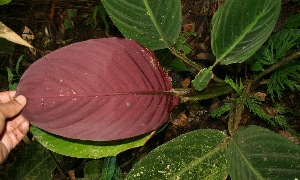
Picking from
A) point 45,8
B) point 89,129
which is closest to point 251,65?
point 89,129

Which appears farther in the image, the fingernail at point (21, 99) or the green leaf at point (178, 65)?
the green leaf at point (178, 65)

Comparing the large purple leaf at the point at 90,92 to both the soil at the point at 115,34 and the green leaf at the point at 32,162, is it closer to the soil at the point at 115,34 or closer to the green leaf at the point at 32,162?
the soil at the point at 115,34

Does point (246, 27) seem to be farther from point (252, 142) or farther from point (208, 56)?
point (208, 56)

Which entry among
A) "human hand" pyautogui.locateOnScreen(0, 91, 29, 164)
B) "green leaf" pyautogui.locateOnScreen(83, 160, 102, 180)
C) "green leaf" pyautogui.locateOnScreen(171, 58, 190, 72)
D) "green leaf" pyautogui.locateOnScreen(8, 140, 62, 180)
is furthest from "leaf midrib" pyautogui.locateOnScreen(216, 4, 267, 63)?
"green leaf" pyautogui.locateOnScreen(8, 140, 62, 180)

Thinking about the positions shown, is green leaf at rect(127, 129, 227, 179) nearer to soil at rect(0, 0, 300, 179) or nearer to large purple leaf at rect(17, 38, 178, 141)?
large purple leaf at rect(17, 38, 178, 141)

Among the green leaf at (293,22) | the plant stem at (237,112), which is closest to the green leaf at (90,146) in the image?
the plant stem at (237,112)

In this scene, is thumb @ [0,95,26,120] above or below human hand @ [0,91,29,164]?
above

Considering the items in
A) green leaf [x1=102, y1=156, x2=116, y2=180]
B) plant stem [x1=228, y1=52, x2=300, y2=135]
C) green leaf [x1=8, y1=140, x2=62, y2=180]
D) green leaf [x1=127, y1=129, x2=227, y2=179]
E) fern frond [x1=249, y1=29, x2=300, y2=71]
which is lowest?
green leaf [x1=8, y1=140, x2=62, y2=180]
